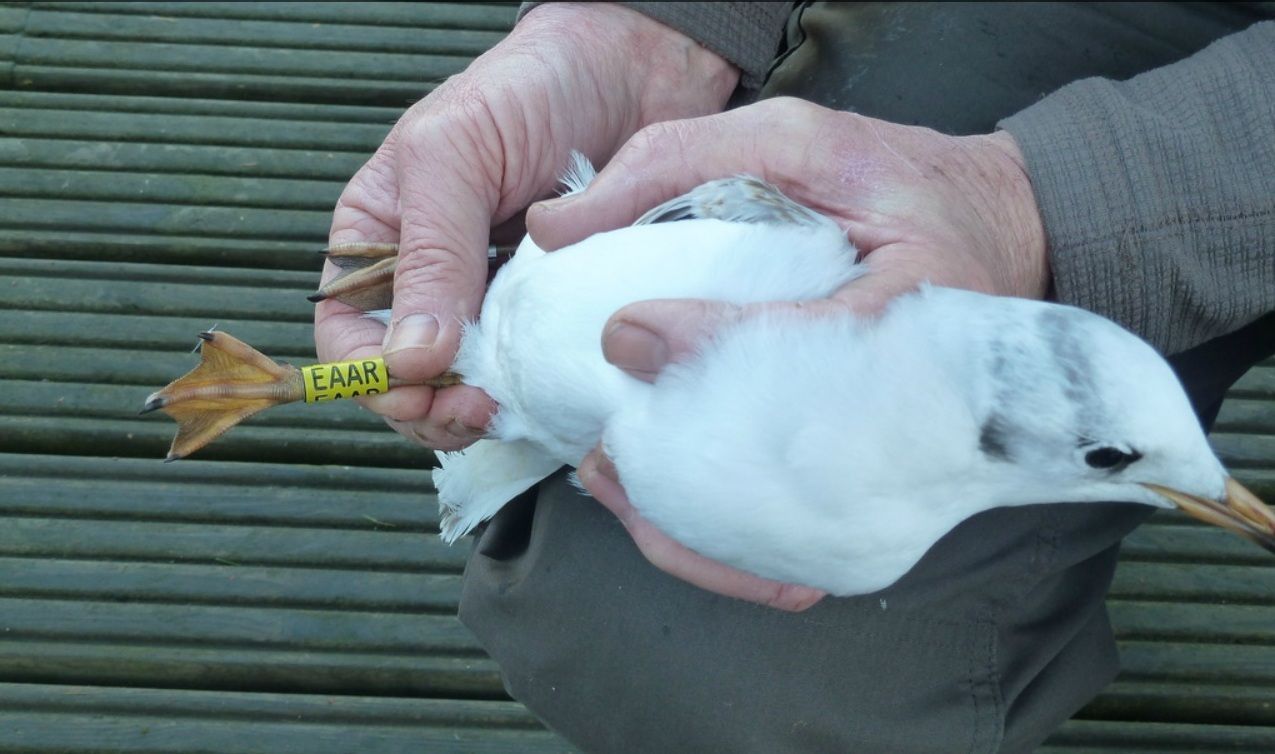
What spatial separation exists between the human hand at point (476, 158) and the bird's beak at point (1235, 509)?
930 mm

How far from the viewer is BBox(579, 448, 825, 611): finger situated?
1467 millimetres

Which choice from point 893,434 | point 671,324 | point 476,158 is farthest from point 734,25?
point 893,434

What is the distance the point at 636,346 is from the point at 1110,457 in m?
0.53

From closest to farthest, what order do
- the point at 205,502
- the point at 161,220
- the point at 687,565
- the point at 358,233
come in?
the point at 687,565 → the point at 358,233 → the point at 205,502 → the point at 161,220

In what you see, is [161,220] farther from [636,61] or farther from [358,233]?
[636,61]

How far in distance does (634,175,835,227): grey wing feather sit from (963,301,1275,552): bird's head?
13.8 inches

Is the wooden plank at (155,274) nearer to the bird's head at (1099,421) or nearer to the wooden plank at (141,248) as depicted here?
the wooden plank at (141,248)

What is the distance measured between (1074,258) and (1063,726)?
88 centimetres

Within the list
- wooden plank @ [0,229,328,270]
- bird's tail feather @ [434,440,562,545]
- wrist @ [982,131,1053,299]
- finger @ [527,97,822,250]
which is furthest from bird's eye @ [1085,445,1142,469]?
wooden plank @ [0,229,328,270]

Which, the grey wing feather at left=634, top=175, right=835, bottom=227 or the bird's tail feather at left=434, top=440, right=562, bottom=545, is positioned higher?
the grey wing feather at left=634, top=175, right=835, bottom=227

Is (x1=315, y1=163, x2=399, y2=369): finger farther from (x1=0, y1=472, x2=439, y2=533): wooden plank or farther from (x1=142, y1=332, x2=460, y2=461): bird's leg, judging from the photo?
(x1=0, y1=472, x2=439, y2=533): wooden plank

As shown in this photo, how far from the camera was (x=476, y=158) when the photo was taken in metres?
1.82

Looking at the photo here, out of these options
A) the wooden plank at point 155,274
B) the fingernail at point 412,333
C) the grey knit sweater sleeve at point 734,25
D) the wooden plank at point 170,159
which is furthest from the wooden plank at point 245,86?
the fingernail at point 412,333

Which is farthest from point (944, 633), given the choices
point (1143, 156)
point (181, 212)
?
point (181, 212)
